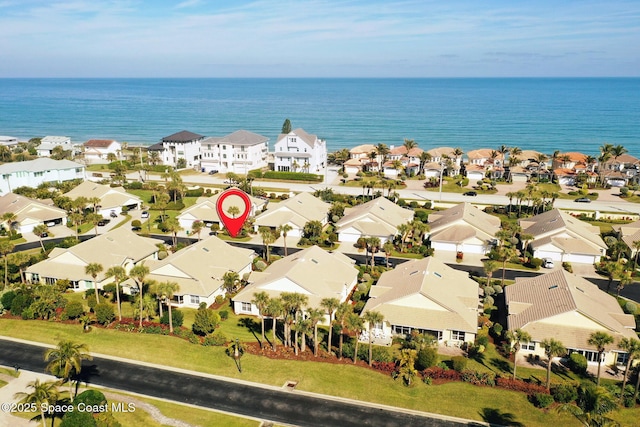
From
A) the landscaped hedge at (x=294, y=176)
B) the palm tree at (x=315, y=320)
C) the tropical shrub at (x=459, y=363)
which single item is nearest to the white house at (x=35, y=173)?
the landscaped hedge at (x=294, y=176)

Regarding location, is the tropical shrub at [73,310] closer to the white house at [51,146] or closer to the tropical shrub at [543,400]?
the tropical shrub at [543,400]

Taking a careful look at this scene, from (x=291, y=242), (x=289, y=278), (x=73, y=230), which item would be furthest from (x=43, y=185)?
(x=289, y=278)

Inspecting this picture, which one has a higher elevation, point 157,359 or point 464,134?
point 464,134

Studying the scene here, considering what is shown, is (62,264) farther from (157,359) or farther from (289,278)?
(289,278)

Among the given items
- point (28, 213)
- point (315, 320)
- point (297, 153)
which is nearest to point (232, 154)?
point (297, 153)

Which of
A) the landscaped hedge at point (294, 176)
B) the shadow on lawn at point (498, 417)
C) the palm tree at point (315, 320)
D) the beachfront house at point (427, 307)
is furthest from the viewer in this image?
the landscaped hedge at point (294, 176)

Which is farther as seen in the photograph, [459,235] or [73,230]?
[73,230]

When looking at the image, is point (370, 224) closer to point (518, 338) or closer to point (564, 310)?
point (564, 310)
